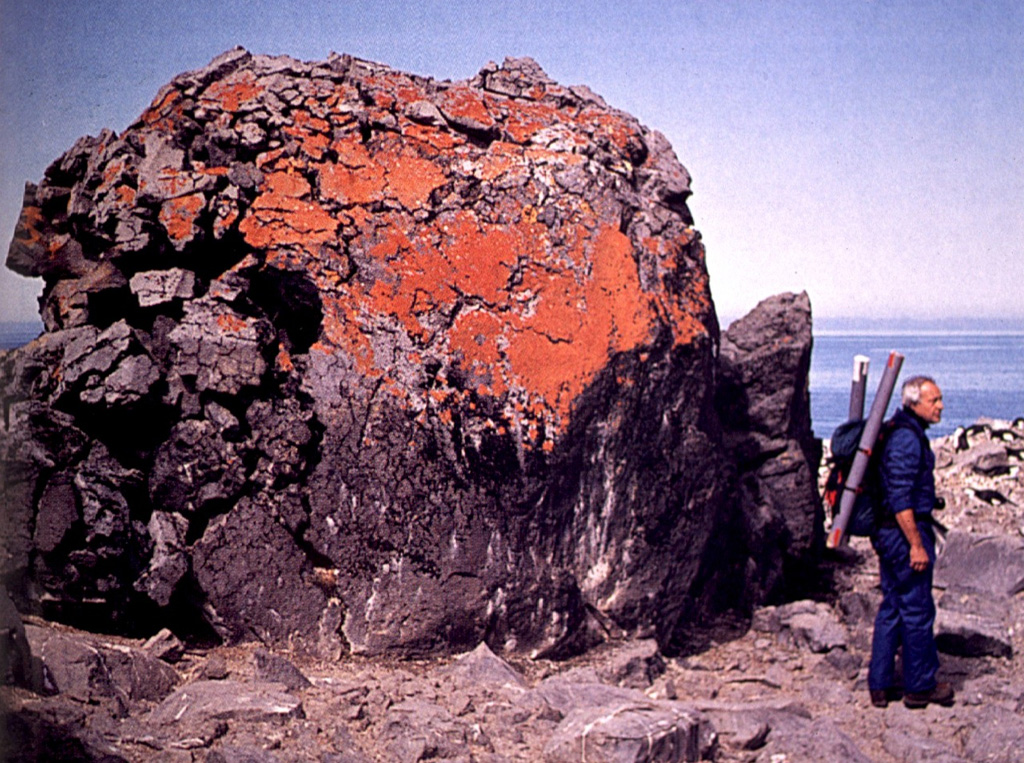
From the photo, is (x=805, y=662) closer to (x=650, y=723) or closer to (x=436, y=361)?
(x=650, y=723)

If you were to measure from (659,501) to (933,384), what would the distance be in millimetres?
1724

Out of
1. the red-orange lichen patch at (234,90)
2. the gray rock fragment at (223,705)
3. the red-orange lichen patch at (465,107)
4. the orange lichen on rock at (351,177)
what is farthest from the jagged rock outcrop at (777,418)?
the gray rock fragment at (223,705)

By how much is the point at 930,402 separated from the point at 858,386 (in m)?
0.44

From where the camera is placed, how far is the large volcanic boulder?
17.3 feet

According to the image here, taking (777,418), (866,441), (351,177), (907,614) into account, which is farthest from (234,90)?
(907,614)

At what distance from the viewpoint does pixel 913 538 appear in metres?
5.50

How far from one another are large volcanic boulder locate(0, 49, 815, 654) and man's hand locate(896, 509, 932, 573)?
1333mm

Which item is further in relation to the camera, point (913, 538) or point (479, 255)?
point (479, 255)

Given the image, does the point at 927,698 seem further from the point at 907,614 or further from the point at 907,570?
the point at 907,570

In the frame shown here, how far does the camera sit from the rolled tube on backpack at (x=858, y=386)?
5.95 m

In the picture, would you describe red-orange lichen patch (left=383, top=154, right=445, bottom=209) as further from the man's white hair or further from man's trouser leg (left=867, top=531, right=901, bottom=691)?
man's trouser leg (left=867, top=531, right=901, bottom=691)

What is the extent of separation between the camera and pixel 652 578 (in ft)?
20.1

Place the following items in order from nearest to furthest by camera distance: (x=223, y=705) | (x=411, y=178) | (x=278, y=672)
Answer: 1. (x=223, y=705)
2. (x=278, y=672)
3. (x=411, y=178)

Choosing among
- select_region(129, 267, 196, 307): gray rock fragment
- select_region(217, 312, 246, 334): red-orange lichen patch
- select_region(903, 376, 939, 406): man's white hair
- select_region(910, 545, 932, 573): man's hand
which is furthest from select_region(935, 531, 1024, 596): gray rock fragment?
select_region(129, 267, 196, 307): gray rock fragment
